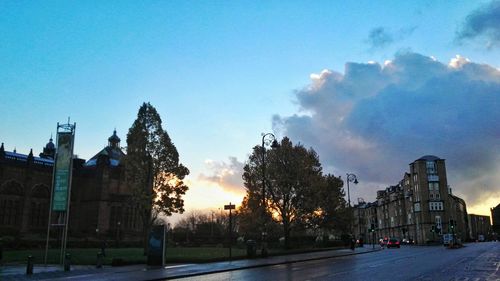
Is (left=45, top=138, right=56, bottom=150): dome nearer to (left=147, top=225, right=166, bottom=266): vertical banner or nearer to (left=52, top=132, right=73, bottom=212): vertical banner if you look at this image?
(left=52, top=132, right=73, bottom=212): vertical banner

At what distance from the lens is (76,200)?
3602 inches

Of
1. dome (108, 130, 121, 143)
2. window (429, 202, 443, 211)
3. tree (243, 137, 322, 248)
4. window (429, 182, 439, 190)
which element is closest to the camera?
tree (243, 137, 322, 248)

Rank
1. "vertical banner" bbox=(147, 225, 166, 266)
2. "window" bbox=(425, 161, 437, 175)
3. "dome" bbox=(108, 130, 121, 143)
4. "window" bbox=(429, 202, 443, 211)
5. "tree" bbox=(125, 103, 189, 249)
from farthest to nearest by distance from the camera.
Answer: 1. "window" bbox=(425, 161, 437, 175)
2. "window" bbox=(429, 202, 443, 211)
3. "dome" bbox=(108, 130, 121, 143)
4. "tree" bbox=(125, 103, 189, 249)
5. "vertical banner" bbox=(147, 225, 166, 266)

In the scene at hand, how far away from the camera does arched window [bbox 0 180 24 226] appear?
7856cm

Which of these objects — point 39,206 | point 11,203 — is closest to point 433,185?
point 39,206

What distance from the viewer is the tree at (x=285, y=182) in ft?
152

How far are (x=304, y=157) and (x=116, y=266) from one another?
2571 cm

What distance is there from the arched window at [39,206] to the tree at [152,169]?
5373cm

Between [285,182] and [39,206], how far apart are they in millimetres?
59489

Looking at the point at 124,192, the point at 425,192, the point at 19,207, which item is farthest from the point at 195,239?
the point at 425,192

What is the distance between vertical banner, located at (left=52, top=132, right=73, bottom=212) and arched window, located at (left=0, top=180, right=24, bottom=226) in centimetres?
5986

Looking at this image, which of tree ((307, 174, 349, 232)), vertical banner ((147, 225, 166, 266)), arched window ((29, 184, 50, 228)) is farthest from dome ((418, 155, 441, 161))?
vertical banner ((147, 225, 166, 266))

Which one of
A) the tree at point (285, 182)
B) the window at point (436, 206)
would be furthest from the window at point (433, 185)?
the tree at point (285, 182)

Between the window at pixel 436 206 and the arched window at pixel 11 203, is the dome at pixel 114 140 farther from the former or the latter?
the window at pixel 436 206
